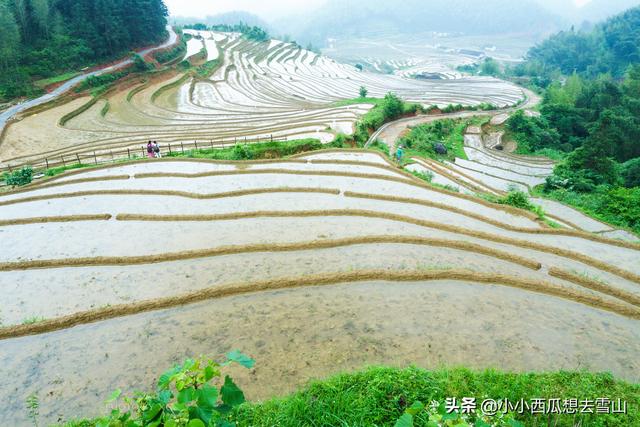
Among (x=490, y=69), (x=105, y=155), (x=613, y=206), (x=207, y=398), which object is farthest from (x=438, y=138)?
(x=490, y=69)

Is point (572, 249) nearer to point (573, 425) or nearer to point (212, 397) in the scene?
point (573, 425)

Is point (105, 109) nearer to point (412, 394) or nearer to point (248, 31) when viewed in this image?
point (412, 394)

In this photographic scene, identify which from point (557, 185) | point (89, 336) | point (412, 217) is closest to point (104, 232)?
point (89, 336)

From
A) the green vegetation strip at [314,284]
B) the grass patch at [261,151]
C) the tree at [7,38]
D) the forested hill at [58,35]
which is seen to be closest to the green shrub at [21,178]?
the grass patch at [261,151]

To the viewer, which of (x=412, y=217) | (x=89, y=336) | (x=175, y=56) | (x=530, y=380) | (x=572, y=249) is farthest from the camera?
(x=175, y=56)

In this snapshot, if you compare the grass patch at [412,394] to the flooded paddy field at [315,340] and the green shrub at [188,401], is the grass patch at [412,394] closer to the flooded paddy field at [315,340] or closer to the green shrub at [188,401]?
the flooded paddy field at [315,340]

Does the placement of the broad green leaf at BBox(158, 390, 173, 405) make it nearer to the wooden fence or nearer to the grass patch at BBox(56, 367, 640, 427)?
the grass patch at BBox(56, 367, 640, 427)
